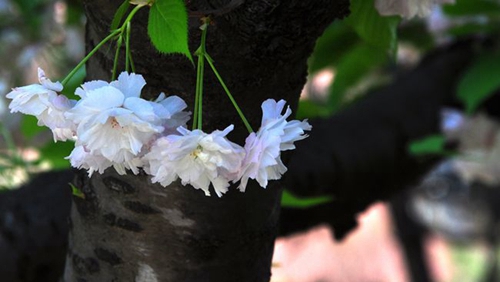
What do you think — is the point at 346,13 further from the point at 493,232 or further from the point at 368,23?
the point at 493,232

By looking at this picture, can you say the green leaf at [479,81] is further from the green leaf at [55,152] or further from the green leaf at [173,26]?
the green leaf at [173,26]

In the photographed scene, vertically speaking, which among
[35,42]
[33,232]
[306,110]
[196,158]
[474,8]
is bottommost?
[196,158]

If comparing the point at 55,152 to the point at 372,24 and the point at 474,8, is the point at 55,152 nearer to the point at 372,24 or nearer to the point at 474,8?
the point at 372,24

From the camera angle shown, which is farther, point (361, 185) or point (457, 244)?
point (457, 244)

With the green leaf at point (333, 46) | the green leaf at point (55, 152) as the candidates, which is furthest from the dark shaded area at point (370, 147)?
the green leaf at point (55, 152)

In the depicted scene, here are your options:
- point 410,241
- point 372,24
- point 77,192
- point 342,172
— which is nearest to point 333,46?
point 342,172

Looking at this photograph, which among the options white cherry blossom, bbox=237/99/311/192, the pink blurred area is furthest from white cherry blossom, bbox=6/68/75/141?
the pink blurred area

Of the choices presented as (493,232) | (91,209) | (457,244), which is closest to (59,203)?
(91,209)
